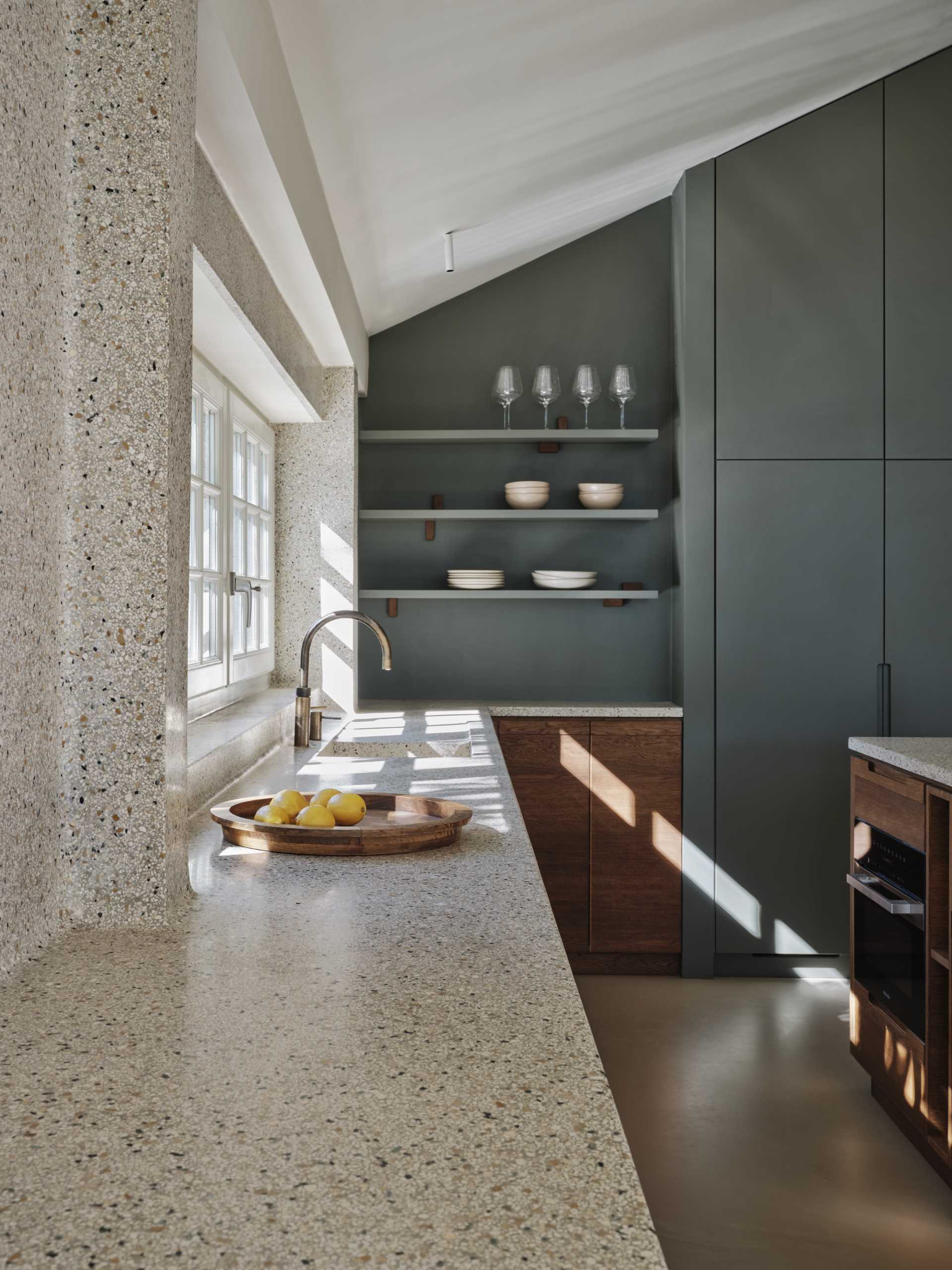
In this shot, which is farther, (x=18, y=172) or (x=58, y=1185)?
(x=18, y=172)

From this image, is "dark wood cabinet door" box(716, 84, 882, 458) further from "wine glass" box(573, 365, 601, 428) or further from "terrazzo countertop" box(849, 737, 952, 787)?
"terrazzo countertop" box(849, 737, 952, 787)

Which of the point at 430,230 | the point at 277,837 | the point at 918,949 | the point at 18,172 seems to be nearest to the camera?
the point at 18,172

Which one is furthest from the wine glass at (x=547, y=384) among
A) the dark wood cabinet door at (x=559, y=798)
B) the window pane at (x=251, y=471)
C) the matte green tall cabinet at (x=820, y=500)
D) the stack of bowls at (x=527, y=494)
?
the dark wood cabinet door at (x=559, y=798)

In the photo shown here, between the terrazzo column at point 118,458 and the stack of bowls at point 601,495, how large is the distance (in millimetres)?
2687

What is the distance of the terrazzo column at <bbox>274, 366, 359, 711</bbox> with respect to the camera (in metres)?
3.55

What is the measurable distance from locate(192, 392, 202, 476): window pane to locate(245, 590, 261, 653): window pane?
684 mm

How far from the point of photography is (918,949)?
2229 mm

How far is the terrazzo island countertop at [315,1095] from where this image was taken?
568mm

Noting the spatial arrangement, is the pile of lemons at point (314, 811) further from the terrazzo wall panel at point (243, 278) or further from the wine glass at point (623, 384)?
the wine glass at point (623, 384)

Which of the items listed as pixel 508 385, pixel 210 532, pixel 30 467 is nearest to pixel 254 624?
pixel 210 532

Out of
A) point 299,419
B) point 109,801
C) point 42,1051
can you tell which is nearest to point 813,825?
point 299,419

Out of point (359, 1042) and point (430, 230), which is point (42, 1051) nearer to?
point (359, 1042)

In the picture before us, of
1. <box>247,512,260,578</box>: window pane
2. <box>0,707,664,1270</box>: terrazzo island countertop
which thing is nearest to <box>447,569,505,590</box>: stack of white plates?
<box>247,512,260,578</box>: window pane

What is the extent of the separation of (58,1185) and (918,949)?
6.92 feet
